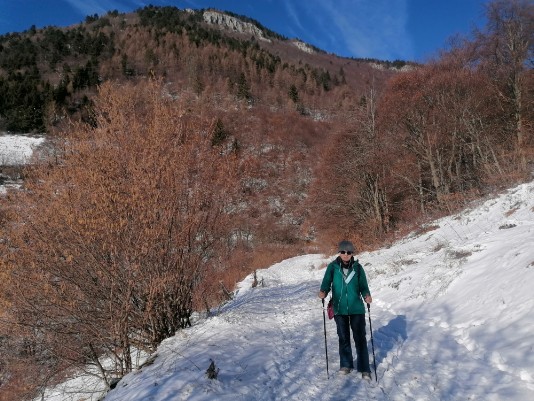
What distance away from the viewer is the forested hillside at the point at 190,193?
21.2 feet

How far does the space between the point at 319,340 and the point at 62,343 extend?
4.89 meters

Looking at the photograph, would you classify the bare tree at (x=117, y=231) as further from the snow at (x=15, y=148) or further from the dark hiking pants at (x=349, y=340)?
the snow at (x=15, y=148)

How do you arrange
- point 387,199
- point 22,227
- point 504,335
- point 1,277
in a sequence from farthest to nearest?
point 387,199 → point 22,227 → point 1,277 → point 504,335

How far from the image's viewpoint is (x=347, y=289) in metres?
5.06

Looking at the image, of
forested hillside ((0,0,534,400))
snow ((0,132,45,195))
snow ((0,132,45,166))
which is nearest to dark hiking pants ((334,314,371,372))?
forested hillside ((0,0,534,400))

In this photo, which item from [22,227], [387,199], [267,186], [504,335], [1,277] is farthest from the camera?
[267,186]

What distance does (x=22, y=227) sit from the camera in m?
6.62

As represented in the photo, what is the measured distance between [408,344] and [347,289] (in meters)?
1.86

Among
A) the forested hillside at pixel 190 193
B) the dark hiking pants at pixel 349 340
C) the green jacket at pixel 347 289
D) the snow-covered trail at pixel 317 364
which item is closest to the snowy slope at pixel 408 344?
the snow-covered trail at pixel 317 364

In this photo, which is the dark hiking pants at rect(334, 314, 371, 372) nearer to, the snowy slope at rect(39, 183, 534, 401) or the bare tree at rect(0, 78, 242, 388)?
the snowy slope at rect(39, 183, 534, 401)

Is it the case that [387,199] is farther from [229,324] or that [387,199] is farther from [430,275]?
[229,324]

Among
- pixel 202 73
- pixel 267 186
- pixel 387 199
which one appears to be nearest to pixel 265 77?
pixel 202 73

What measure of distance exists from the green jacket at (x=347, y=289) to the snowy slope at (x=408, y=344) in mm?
914

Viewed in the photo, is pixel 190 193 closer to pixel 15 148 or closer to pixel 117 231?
pixel 117 231
